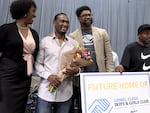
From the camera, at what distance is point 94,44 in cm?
269

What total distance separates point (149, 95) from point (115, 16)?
2.85m

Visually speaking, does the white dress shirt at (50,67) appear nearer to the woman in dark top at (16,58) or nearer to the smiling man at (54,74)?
the smiling man at (54,74)

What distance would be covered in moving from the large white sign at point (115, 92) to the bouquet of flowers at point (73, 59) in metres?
0.12

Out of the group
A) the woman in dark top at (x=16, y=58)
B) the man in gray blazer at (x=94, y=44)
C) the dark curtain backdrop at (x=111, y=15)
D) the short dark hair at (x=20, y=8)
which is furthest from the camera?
the dark curtain backdrop at (x=111, y=15)

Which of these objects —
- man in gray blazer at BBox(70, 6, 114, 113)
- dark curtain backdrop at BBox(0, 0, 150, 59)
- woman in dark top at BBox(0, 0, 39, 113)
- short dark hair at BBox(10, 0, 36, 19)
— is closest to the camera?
woman in dark top at BBox(0, 0, 39, 113)

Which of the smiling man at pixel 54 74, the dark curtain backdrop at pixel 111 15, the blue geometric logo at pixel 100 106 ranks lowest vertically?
the blue geometric logo at pixel 100 106

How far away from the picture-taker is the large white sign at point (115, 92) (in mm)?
2359

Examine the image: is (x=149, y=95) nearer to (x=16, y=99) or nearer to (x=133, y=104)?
(x=133, y=104)

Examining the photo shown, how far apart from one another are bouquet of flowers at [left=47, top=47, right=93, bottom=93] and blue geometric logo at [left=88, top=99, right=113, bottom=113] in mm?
371

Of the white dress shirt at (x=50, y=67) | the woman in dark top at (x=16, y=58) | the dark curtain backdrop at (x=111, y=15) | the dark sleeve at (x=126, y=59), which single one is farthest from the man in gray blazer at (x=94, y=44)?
the dark curtain backdrop at (x=111, y=15)

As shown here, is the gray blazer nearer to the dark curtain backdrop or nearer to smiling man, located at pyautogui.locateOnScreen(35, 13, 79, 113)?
smiling man, located at pyautogui.locateOnScreen(35, 13, 79, 113)

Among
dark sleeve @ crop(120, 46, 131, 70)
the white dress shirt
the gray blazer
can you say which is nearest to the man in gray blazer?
the gray blazer

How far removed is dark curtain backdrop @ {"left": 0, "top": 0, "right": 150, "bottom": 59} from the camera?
4773 millimetres

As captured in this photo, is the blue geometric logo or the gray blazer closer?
the blue geometric logo
